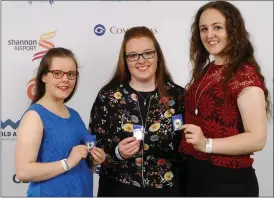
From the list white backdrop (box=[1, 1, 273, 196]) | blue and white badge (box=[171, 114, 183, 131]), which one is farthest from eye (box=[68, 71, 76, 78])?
white backdrop (box=[1, 1, 273, 196])

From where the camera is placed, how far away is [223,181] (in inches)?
62.0

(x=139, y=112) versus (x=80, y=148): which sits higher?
(x=139, y=112)

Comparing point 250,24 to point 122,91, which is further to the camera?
point 250,24

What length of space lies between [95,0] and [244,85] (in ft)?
4.99

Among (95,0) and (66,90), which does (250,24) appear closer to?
(95,0)

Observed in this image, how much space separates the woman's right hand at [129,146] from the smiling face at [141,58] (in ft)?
1.22

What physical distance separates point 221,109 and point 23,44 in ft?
5.44

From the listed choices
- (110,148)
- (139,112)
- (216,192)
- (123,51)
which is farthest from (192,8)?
(216,192)

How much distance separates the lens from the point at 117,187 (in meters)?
1.82

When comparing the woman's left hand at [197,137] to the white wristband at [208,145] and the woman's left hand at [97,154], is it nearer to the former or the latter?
the white wristband at [208,145]

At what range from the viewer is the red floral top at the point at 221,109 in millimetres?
1512

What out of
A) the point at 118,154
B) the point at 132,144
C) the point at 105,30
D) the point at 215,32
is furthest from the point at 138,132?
the point at 105,30

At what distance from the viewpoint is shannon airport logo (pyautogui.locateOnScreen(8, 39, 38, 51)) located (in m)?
2.54

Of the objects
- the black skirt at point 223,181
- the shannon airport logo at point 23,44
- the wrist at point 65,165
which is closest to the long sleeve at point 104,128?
the wrist at point 65,165
